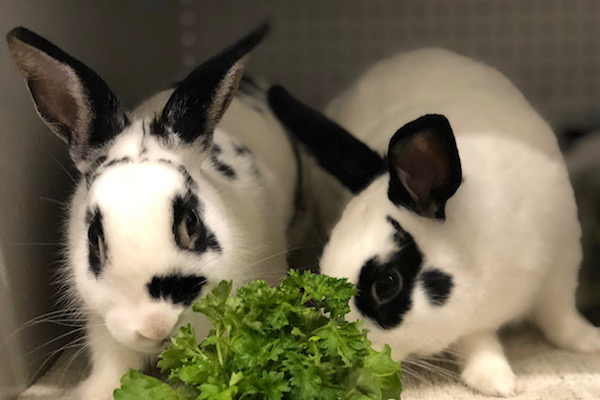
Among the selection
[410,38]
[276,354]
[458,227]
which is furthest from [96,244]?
[410,38]

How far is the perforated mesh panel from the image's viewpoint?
2.34 m

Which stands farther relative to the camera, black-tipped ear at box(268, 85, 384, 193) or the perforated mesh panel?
the perforated mesh panel

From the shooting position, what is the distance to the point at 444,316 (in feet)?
4.46

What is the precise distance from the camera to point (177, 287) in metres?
1.24

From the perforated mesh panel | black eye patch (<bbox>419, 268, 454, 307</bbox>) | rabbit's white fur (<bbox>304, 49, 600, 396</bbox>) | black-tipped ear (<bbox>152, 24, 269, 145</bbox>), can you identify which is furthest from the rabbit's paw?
the perforated mesh panel

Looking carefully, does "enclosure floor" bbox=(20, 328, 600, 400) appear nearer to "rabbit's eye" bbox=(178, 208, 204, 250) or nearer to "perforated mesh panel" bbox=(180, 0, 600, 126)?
"rabbit's eye" bbox=(178, 208, 204, 250)

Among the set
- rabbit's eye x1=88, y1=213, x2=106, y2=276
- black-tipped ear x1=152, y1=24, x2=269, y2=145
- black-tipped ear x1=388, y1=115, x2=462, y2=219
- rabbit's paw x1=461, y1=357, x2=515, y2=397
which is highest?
black-tipped ear x1=152, y1=24, x2=269, y2=145

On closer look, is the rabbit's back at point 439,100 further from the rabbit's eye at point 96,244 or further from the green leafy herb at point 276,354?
the rabbit's eye at point 96,244

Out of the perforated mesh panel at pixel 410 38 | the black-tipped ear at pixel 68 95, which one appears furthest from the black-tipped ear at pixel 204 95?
the perforated mesh panel at pixel 410 38

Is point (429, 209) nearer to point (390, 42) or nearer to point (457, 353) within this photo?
point (457, 353)

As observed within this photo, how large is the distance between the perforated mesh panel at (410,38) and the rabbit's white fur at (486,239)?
25.1 inches

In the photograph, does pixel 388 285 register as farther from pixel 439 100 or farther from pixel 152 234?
pixel 439 100

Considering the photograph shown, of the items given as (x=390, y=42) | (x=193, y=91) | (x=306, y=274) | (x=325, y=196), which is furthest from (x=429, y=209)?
(x=390, y=42)

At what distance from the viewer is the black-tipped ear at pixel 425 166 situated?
127 centimetres
